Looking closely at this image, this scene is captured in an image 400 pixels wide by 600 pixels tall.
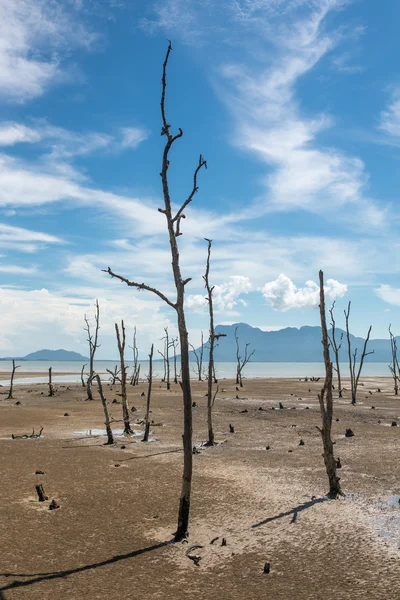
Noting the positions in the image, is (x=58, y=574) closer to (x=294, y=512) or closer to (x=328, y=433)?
(x=294, y=512)

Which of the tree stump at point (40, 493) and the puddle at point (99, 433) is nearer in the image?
the tree stump at point (40, 493)

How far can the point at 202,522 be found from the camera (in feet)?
39.1

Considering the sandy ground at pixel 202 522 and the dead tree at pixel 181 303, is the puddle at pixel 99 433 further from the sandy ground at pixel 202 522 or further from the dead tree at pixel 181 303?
the dead tree at pixel 181 303

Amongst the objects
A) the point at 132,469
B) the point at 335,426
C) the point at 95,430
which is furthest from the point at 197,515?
the point at 335,426

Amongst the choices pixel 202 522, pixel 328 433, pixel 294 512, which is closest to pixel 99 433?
pixel 328 433

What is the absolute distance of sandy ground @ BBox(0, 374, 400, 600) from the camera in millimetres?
8797

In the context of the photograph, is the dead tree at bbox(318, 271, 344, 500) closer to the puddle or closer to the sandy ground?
the sandy ground

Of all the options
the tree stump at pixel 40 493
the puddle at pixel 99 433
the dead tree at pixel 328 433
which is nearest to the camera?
the tree stump at pixel 40 493

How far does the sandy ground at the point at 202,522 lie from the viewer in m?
8.80

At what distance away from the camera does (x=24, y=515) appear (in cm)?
1222

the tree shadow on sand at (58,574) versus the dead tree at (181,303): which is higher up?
the dead tree at (181,303)

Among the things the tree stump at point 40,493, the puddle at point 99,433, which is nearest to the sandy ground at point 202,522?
the tree stump at point 40,493

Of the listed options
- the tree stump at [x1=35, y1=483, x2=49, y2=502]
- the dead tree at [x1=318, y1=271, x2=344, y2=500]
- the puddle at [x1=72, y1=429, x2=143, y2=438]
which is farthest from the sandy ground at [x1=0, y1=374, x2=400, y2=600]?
the puddle at [x1=72, y1=429, x2=143, y2=438]

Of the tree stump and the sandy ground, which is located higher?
the tree stump
